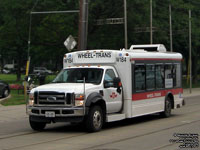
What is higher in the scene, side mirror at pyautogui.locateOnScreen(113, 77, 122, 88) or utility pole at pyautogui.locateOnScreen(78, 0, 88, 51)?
utility pole at pyautogui.locateOnScreen(78, 0, 88, 51)

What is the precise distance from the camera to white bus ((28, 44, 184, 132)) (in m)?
13.5

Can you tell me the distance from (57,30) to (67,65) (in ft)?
75.5

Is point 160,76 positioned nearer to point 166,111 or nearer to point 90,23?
point 166,111

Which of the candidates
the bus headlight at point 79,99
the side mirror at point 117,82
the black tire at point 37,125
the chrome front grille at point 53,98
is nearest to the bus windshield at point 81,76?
the side mirror at point 117,82

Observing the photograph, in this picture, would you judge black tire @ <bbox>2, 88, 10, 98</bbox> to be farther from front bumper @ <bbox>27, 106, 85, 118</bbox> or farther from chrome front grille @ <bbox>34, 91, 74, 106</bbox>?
front bumper @ <bbox>27, 106, 85, 118</bbox>

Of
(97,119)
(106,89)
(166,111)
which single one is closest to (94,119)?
(97,119)

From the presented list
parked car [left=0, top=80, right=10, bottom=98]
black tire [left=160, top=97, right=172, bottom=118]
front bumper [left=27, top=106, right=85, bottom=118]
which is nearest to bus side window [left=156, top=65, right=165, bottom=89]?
black tire [left=160, top=97, right=172, bottom=118]

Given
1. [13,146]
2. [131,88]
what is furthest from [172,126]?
[13,146]

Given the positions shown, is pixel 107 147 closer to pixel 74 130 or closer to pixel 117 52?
pixel 74 130

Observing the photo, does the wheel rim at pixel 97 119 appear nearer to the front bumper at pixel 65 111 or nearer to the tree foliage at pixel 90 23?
the front bumper at pixel 65 111

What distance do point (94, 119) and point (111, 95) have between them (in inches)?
47.9

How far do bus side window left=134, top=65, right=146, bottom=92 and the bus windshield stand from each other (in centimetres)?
166

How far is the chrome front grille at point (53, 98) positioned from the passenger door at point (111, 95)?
4.86ft

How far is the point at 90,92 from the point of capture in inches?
543
